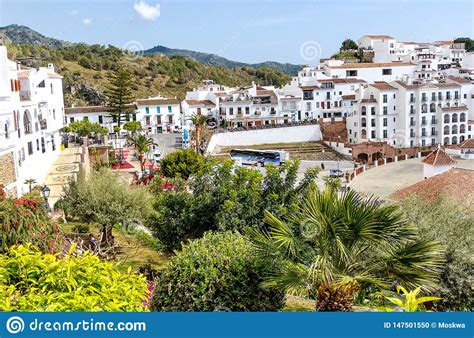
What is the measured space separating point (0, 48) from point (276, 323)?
15.4 meters

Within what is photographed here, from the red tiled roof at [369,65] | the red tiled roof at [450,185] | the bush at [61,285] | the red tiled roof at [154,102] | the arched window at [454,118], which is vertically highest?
the red tiled roof at [369,65]

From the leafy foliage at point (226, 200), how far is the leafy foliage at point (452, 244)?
1944 mm

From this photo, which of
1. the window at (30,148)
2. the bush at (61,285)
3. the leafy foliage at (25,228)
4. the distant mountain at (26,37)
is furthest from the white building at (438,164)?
the distant mountain at (26,37)

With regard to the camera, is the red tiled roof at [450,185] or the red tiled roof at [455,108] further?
the red tiled roof at [455,108]

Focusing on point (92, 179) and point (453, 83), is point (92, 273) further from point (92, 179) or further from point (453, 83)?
point (453, 83)

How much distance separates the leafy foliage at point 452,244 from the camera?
727 cm

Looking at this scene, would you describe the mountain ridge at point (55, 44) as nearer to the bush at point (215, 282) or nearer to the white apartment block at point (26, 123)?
the white apartment block at point (26, 123)

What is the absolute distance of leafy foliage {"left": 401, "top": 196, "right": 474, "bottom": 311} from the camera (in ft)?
23.8

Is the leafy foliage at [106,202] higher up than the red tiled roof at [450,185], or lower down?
higher up

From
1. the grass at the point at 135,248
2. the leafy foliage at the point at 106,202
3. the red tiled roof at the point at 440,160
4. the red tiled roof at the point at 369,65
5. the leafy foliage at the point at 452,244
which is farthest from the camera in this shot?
the red tiled roof at the point at 369,65

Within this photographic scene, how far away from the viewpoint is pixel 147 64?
2591 inches

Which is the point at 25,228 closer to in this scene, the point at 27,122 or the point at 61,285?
the point at 61,285

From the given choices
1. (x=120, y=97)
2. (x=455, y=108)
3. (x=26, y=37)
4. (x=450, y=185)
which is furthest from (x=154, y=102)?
(x=26, y=37)

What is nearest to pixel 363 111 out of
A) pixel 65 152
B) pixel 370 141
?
pixel 370 141
